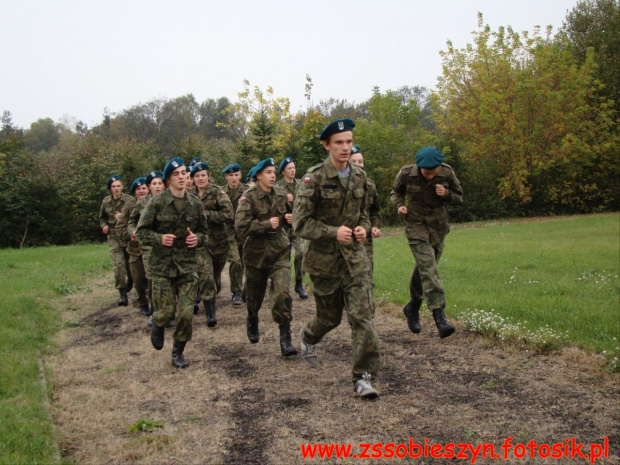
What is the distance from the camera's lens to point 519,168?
1363 inches

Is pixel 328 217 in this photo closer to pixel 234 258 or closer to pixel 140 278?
pixel 234 258

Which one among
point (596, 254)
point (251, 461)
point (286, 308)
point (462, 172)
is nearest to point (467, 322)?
point (286, 308)

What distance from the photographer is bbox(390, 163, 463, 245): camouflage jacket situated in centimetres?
723

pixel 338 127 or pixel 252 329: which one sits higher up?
pixel 338 127

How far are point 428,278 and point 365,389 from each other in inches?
82.7

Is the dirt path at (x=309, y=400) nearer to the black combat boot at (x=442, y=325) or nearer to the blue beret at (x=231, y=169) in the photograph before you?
the black combat boot at (x=442, y=325)

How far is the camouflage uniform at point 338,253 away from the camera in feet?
17.7

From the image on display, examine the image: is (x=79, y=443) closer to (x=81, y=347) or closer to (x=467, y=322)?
(x=81, y=347)

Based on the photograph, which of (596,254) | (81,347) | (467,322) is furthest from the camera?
(596,254)

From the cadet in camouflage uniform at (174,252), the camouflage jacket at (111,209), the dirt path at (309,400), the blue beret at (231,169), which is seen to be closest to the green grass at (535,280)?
the dirt path at (309,400)

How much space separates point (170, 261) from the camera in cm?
700

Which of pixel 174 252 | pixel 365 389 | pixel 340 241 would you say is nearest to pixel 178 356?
pixel 174 252

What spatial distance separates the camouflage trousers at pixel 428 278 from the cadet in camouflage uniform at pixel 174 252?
109 inches

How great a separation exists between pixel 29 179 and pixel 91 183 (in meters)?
3.03
